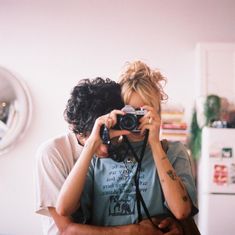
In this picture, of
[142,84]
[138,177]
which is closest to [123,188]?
[138,177]

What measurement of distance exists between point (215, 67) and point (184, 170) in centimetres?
89

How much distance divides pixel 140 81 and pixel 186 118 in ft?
2.56

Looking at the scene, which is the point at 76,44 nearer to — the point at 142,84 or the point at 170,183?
the point at 142,84

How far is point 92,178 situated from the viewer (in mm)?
873

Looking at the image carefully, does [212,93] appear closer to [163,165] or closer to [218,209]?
[218,209]

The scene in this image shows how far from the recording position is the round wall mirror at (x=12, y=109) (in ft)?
5.54

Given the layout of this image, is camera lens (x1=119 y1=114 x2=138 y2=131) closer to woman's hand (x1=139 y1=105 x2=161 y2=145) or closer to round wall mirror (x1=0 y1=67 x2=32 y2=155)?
woman's hand (x1=139 y1=105 x2=161 y2=145)

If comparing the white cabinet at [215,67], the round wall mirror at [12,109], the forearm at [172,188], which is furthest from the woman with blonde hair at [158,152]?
the round wall mirror at [12,109]

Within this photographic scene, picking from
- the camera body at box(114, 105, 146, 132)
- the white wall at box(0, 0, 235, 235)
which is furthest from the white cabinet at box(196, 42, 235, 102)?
the camera body at box(114, 105, 146, 132)

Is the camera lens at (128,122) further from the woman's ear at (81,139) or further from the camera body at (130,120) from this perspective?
the woman's ear at (81,139)

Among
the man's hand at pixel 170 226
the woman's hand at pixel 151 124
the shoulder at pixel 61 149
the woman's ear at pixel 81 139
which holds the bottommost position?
the man's hand at pixel 170 226

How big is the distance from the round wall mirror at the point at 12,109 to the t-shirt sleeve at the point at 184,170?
1.00m

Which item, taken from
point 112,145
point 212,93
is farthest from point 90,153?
point 212,93

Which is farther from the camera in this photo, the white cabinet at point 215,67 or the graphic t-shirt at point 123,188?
the white cabinet at point 215,67
